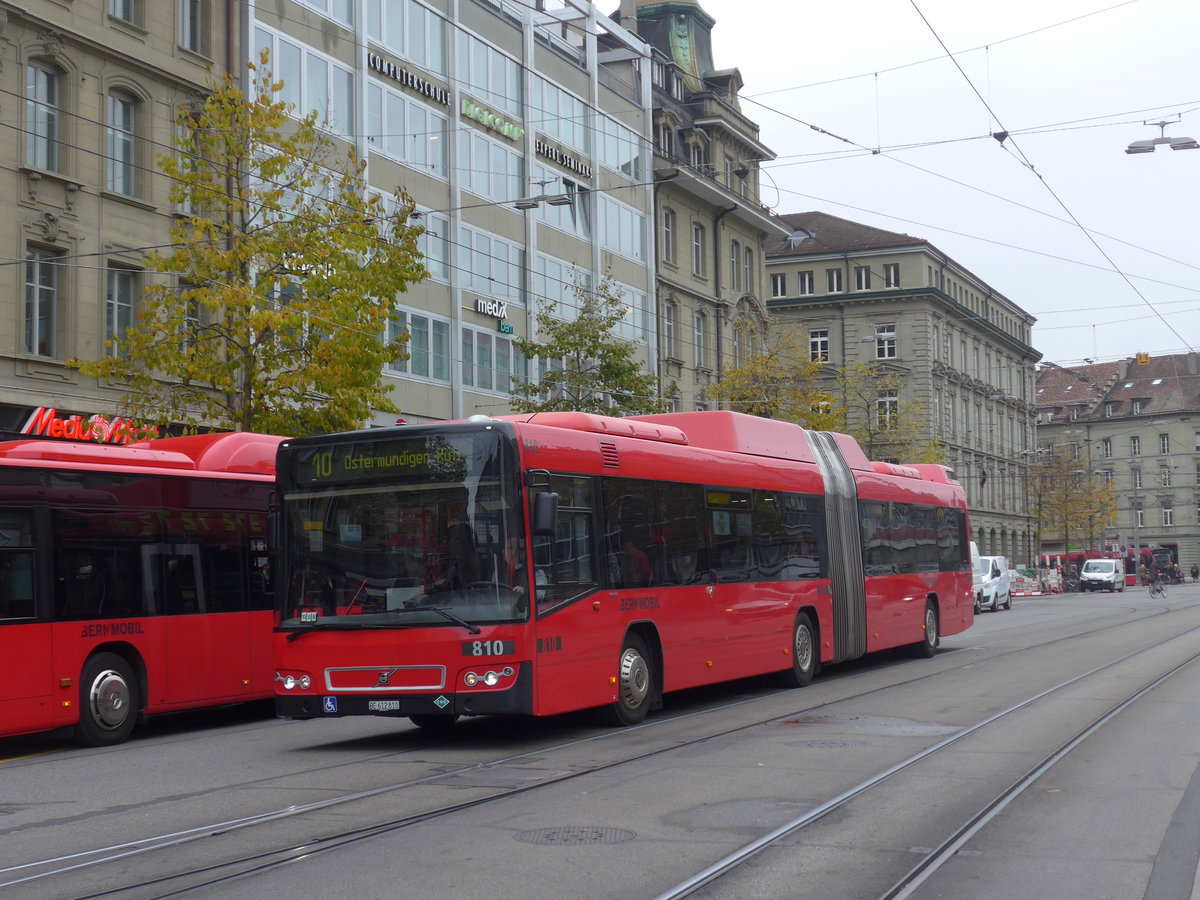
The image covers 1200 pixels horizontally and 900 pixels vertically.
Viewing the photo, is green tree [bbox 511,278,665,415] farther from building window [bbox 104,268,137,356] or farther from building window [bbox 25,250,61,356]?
building window [bbox 25,250,61,356]

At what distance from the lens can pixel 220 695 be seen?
50.7 feet

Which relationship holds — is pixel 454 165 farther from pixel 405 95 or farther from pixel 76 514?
pixel 76 514

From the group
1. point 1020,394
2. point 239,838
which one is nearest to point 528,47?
point 239,838

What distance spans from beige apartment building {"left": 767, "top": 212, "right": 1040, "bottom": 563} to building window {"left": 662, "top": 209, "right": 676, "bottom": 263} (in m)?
27.8

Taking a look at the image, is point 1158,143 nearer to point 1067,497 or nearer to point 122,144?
point 122,144

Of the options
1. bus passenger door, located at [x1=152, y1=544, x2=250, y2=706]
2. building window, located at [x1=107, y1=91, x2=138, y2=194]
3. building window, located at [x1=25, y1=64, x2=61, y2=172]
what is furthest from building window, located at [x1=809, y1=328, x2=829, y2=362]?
bus passenger door, located at [x1=152, y1=544, x2=250, y2=706]

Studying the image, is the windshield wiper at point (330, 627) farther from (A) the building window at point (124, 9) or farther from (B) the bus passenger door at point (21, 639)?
(A) the building window at point (124, 9)

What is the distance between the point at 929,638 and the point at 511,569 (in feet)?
44.1

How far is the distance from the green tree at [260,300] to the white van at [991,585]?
34.0 m

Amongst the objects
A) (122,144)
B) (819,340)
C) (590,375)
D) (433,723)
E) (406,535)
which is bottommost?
(433,723)

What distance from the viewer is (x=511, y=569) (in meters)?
12.3

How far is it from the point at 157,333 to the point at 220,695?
9.15 meters

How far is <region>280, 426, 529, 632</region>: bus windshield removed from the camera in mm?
12297

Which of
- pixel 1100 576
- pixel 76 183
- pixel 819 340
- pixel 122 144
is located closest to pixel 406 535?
pixel 76 183
